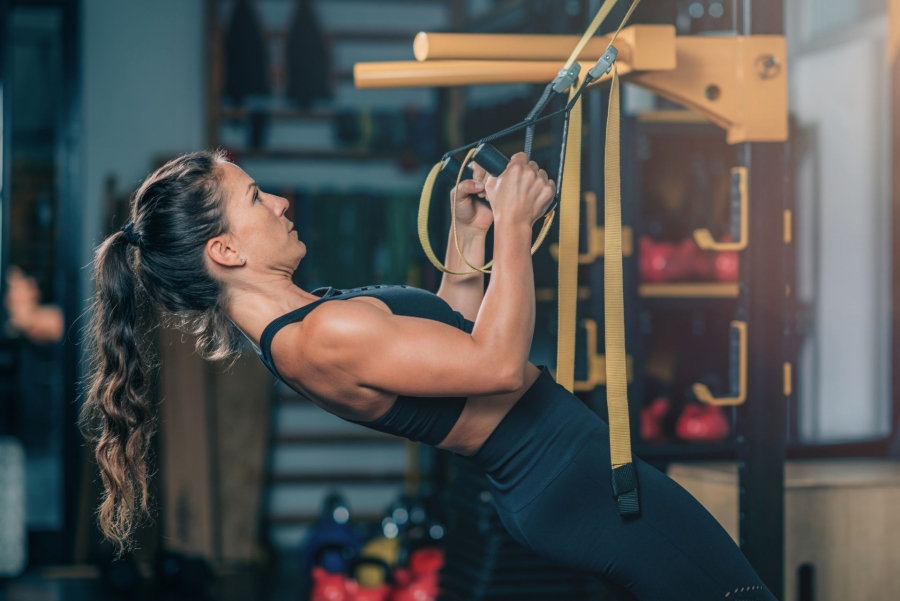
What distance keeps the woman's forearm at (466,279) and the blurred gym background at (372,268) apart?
58 centimetres

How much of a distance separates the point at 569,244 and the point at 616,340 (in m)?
0.21

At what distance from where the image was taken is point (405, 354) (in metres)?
1.42

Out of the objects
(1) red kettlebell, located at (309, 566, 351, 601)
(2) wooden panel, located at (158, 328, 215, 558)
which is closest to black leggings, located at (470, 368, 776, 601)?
(1) red kettlebell, located at (309, 566, 351, 601)

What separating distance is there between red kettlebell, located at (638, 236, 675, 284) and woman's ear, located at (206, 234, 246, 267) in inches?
78.2

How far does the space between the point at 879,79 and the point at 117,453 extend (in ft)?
9.42

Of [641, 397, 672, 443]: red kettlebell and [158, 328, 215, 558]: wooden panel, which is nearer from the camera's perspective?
[641, 397, 672, 443]: red kettlebell

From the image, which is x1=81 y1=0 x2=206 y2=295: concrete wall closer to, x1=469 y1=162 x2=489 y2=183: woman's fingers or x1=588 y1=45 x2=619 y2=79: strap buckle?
x1=469 y1=162 x2=489 y2=183: woman's fingers

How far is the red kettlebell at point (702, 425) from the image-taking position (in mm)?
3355

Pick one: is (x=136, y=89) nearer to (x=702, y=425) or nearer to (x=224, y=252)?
(x=702, y=425)

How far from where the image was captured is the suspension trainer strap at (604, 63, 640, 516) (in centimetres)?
150

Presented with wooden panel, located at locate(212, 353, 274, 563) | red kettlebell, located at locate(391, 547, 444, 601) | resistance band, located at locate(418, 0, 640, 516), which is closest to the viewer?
resistance band, located at locate(418, 0, 640, 516)

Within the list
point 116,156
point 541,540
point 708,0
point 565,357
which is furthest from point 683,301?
point 116,156

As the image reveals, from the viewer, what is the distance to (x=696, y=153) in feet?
11.3

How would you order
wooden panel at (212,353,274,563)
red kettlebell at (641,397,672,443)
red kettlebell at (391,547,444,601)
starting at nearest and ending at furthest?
red kettlebell at (641,397,672,443)
red kettlebell at (391,547,444,601)
wooden panel at (212,353,274,563)
